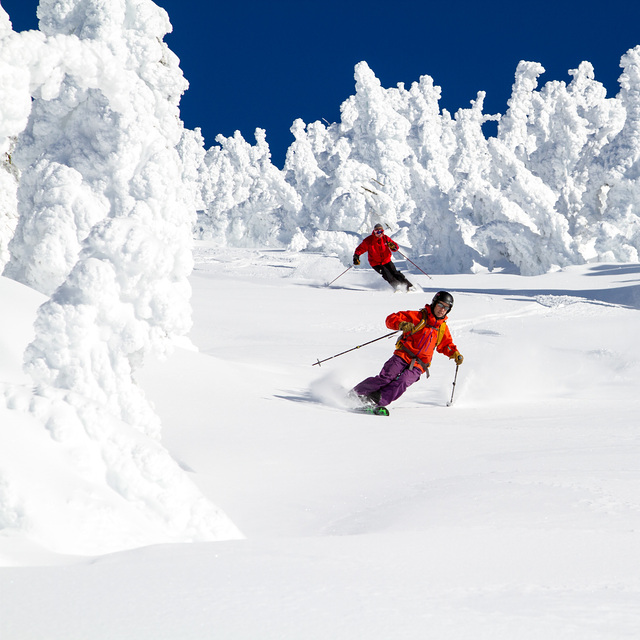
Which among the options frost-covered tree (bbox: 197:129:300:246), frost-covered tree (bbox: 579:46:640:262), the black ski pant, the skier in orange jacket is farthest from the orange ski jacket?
frost-covered tree (bbox: 197:129:300:246)

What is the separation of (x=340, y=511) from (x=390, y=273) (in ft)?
37.3

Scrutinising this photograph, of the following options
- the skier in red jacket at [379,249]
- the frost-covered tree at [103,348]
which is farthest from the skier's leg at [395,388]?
the skier in red jacket at [379,249]

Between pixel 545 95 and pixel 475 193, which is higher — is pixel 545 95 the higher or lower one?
the higher one

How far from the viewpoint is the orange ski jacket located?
19.4 feet

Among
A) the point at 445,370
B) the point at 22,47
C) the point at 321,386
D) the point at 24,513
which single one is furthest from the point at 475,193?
the point at 24,513

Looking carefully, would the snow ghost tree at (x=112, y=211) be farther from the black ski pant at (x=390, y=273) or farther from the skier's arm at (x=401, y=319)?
the black ski pant at (x=390, y=273)

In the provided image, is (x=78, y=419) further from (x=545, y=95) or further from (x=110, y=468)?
(x=545, y=95)

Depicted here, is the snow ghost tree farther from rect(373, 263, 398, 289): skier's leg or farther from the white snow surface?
rect(373, 263, 398, 289): skier's leg

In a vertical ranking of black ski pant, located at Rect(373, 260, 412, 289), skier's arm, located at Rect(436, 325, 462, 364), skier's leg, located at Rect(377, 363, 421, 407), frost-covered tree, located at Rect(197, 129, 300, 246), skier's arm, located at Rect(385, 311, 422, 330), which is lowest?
skier's leg, located at Rect(377, 363, 421, 407)

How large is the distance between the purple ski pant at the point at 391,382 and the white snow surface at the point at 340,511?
187 millimetres

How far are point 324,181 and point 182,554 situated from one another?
44.3 m

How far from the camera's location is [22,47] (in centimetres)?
382

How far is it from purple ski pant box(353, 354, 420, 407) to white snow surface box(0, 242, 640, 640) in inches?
7.3

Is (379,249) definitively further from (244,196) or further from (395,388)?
(244,196)
